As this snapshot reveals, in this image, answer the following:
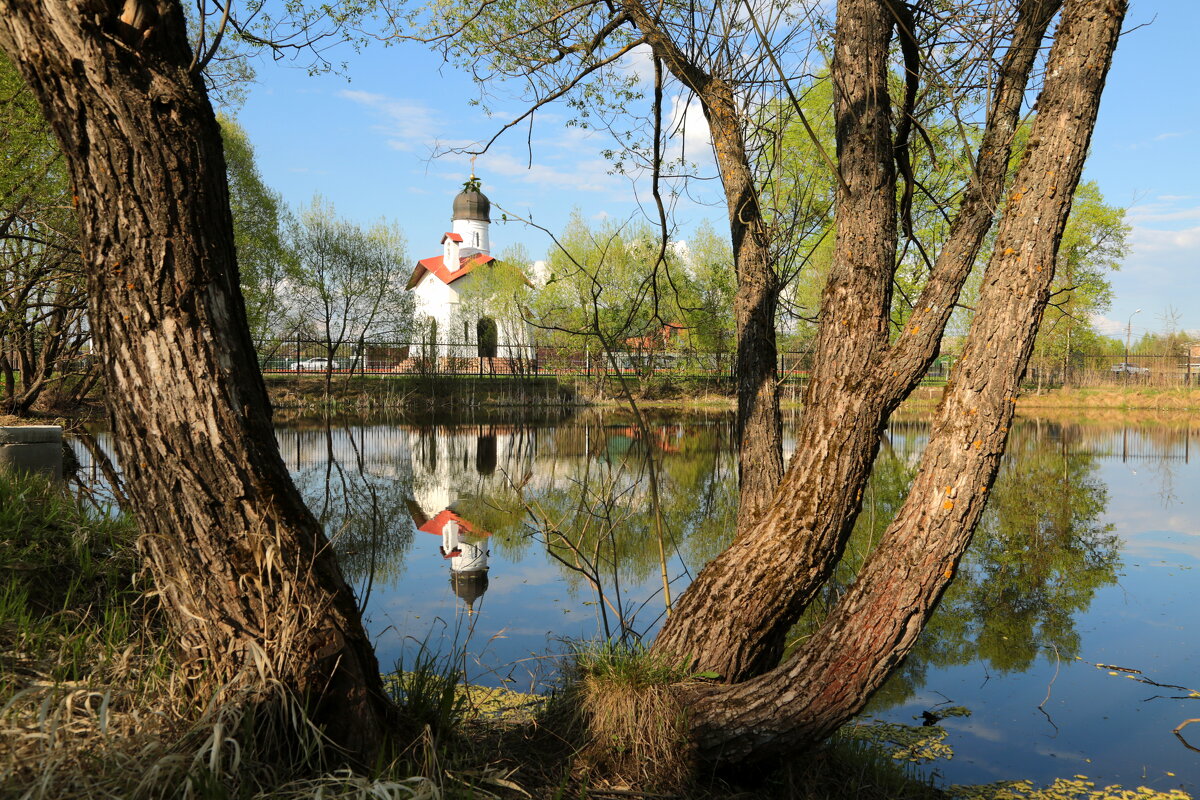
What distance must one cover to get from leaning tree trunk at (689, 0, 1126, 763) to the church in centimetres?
1977

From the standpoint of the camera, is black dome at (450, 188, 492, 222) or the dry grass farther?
black dome at (450, 188, 492, 222)

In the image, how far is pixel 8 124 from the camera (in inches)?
377

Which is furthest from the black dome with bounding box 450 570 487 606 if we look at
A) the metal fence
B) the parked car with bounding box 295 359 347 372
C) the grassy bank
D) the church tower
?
the church tower

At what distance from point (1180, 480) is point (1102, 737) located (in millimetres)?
11036

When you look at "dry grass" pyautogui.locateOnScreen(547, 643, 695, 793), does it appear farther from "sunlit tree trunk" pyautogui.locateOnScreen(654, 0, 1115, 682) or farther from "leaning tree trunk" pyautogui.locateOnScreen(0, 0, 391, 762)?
"leaning tree trunk" pyautogui.locateOnScreen(0, 0, 391, 762)

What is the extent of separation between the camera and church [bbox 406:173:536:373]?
30.0 meters

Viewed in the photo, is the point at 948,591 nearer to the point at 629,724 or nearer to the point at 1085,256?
the point at 629,724

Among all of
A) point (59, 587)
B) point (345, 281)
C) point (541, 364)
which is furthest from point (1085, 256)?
point (59, 587)

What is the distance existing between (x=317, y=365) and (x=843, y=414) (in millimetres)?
33985

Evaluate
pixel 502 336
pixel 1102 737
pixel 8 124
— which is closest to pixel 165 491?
pixel 1102 737

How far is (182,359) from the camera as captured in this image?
208cm

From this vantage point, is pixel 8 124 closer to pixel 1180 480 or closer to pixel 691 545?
pixel 691 545

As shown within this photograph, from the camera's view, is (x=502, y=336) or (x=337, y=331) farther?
(x=502, y=336)

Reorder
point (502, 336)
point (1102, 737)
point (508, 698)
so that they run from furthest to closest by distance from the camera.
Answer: point (502, 336)
point (1102, 737)
point (508, 698)
